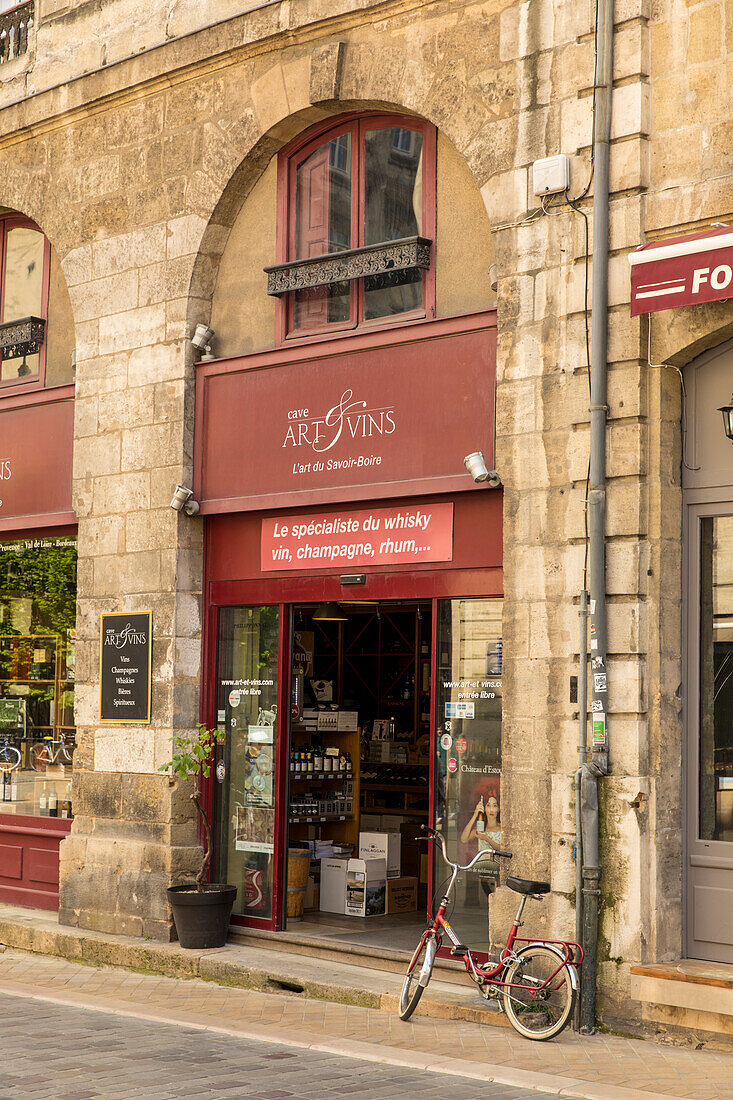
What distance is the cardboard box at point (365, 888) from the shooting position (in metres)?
11.1

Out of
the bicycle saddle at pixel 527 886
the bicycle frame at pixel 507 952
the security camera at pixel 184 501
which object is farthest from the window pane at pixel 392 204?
the bicycle saddle at pixel 527 886

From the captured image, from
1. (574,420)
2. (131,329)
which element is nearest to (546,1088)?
(574,420)

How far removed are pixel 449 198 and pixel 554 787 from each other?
429 centimetres

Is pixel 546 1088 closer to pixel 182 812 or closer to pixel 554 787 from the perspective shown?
pixel 554 787

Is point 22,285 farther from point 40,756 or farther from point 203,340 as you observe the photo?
point 40,756

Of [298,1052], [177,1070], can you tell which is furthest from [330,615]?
[177,1070]

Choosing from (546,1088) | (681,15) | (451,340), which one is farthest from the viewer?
(451,340)

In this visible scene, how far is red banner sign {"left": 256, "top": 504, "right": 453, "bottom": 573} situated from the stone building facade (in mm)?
746

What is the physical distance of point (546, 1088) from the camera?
22.4 feet

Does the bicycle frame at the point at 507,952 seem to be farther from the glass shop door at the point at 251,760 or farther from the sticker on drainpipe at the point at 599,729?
the glass shop door at the point at 251,760

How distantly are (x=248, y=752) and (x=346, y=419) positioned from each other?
2797 millimetres

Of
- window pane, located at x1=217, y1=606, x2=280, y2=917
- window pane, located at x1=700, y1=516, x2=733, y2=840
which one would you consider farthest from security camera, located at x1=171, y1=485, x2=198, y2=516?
window pane, located at x1=700, y1=516, x2=733, y2=840

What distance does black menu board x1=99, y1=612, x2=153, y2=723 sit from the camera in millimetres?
10961

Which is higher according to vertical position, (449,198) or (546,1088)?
(449,198)
